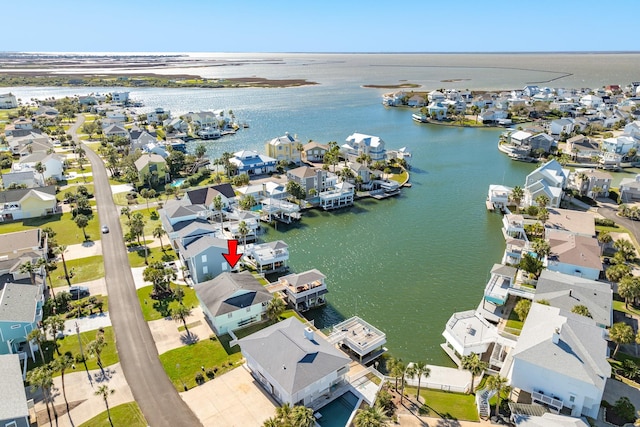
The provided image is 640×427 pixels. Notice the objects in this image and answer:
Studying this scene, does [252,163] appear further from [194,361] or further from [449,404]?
[449,404]

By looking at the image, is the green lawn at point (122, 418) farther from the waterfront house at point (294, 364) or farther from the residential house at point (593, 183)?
the residential house at point (593, 183)

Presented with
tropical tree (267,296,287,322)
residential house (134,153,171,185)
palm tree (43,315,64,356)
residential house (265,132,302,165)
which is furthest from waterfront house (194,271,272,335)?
residential house (265,132,302,165)

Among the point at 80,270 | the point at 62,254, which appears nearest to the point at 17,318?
the point at 80,270

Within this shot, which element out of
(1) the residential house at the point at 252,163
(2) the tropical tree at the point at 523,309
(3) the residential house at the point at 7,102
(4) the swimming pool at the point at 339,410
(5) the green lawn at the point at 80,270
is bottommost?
(4) the swimming pool at the point at 339,410

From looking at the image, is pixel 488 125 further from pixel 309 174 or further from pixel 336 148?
pixel 309 174

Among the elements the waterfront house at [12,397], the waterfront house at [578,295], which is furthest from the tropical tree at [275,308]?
the waterfront house at [578,295]

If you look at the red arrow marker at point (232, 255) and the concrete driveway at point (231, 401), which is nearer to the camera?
the concrete driveway at point (231, 401)

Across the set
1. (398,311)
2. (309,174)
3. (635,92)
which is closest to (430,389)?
(398,311)
